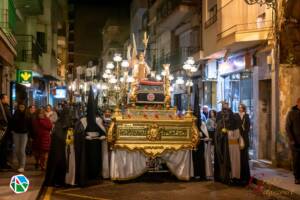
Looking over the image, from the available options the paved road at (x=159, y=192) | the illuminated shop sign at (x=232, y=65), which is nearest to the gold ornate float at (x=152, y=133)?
the paved road at (x=159, y=192)

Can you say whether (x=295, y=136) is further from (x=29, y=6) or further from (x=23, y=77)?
(x=29, y=6)

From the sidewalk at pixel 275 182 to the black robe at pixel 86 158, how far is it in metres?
3.76

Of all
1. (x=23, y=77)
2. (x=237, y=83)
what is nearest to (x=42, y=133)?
(x=23, y=77)

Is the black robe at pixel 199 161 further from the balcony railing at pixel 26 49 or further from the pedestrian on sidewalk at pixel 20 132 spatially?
the balcony railing at pixel 26 49

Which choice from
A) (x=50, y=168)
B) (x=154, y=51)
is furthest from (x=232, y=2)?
(x=154, y=51)

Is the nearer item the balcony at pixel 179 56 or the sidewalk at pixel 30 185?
the sidewalk at pixel 30 185

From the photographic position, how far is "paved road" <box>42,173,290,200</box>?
34.9 ft

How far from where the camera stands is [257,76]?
17750 mm

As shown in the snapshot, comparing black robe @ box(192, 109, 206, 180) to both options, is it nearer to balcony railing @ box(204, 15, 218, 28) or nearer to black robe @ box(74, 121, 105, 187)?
black robe @ box(74, 121, 105, 187)

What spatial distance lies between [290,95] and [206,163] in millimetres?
3501

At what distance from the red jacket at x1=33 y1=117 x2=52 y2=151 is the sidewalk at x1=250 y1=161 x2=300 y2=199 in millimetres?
5573

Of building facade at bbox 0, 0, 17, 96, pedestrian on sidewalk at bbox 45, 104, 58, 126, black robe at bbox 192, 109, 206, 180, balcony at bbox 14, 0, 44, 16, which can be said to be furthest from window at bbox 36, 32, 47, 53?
black robe at bbox 192, 109, 206, 180

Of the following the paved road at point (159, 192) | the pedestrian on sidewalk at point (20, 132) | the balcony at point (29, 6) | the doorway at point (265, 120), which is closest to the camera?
the paved road at point (159, 192)

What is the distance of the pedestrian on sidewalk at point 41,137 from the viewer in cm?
1400
